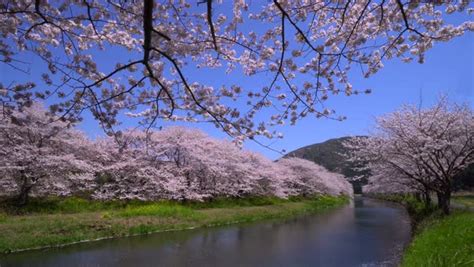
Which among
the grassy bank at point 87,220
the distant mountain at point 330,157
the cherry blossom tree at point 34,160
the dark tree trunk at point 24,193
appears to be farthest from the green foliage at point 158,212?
the distant mountain at point 330,157

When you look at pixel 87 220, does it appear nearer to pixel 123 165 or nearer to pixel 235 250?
pixel 235 250

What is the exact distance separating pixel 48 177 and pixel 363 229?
16.0m

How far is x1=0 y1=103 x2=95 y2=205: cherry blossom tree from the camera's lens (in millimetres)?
17547

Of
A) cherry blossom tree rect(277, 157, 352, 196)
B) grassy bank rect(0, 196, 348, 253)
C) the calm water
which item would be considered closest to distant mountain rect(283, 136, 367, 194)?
cherry blossom tree rect(277, 157, 352, 196)

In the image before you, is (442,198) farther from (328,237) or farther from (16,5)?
(16,5)

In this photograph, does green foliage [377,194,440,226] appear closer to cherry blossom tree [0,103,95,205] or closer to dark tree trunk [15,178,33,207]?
cherry blossom tree [0,103,95,205]

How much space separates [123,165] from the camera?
75.0 feet

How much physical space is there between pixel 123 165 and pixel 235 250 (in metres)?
11.9

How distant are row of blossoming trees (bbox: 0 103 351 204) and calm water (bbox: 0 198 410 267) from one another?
352cm

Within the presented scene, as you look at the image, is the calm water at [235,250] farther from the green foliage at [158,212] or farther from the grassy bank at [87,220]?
the green foliage at [158,212]

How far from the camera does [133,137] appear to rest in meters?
24.8

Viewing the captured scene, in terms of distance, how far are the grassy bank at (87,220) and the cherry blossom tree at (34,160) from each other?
89 cm

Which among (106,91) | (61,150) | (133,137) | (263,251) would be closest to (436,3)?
(106,91)

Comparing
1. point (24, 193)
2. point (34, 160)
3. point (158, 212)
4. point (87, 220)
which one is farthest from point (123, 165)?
point (87, 220)
